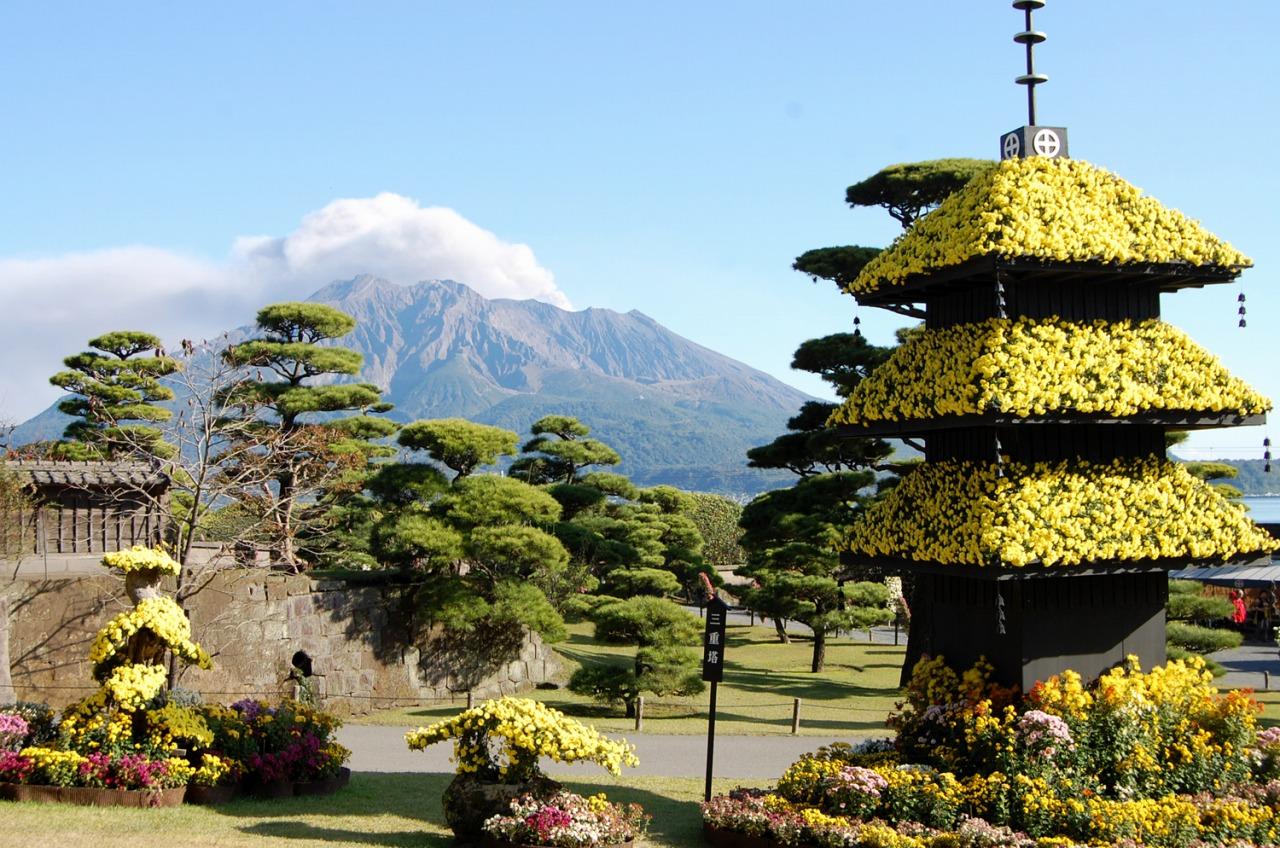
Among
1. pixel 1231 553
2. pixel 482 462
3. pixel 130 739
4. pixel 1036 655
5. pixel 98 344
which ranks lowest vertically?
pixel 130 739

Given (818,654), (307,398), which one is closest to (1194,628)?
(818,654)

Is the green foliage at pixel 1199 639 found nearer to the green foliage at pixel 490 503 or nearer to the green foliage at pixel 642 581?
the green foliage at pixel 642 581

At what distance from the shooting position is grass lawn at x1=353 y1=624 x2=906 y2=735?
A: 81.9 ft

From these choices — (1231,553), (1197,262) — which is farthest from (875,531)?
(1197,262)

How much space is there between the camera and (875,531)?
597 inches

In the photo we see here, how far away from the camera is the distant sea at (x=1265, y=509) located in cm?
5434

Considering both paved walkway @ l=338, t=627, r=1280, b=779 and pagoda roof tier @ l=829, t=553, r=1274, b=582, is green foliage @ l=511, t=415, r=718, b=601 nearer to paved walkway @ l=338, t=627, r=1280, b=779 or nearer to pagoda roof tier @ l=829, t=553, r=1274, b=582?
paved walkway @ l=338, t=627, r=1280, b=779

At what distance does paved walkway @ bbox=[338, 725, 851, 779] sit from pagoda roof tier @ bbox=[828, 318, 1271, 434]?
747 cm

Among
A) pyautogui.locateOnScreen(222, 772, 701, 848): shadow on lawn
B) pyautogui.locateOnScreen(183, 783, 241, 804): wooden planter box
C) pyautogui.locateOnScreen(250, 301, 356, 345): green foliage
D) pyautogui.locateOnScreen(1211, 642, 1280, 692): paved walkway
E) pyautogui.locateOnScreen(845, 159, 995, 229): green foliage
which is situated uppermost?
pyautogui.locateOnScreen(845, 159, 995, 229): green foliage

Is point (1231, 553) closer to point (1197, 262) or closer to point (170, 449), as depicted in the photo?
point (1197, 262)

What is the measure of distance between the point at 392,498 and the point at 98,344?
50.8 ft

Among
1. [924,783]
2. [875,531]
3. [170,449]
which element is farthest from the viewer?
[170,449]

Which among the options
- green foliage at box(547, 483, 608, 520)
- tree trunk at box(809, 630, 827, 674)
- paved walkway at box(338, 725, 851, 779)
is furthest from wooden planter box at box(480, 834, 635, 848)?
green foliage at box(547, 483, 608, 520)

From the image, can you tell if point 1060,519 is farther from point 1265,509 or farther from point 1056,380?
point 1265,509
